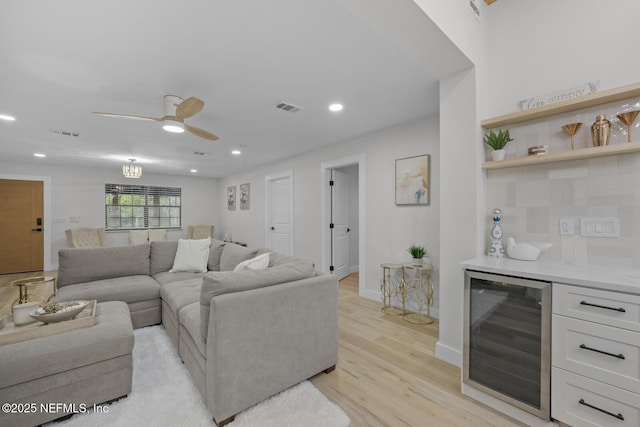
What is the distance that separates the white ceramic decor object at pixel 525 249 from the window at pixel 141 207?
8078 mm

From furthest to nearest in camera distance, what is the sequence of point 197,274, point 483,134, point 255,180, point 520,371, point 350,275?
point 255,180 < point 350,275 < point 197,274 < point 483,134 < point 520,371

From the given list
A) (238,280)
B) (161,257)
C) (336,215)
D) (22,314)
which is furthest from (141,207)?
(238,280)

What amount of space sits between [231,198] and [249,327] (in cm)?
656

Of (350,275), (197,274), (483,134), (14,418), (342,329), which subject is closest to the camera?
(14,418)

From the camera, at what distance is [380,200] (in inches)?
148

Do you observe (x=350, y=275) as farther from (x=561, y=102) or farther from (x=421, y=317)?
(x=561, y=102)

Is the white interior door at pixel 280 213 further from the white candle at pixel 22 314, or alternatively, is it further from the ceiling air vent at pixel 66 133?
the white candle at pixel 22 314

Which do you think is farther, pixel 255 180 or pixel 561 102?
pixel 255 180

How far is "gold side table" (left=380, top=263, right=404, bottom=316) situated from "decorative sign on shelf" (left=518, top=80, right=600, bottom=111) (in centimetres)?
205

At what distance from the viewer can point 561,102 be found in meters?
1.72

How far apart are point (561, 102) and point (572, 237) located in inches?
35.3

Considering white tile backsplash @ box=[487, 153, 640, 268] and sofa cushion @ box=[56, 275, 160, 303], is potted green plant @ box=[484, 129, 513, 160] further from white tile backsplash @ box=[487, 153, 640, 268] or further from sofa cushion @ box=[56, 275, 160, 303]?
sofa cushion @ box=[56, 275, 160, 303]

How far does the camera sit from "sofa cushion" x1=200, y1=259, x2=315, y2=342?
158cm

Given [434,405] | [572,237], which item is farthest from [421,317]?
[572,237]
